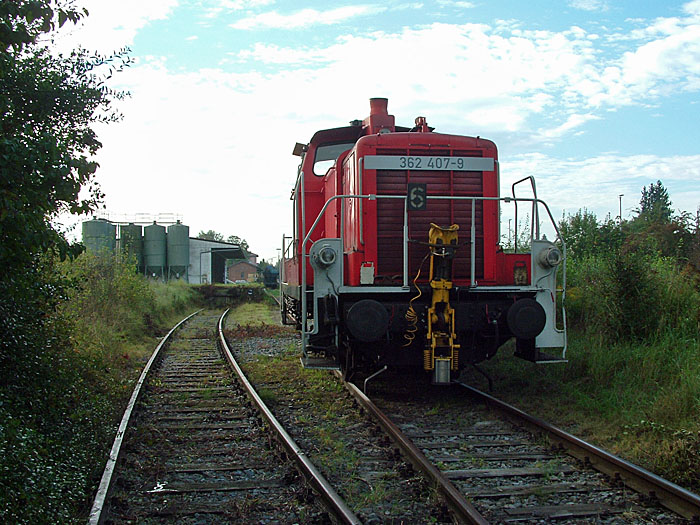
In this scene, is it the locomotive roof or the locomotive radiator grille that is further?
the locomotive roof

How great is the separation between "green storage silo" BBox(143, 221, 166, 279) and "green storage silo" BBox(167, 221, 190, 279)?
76 centimetres

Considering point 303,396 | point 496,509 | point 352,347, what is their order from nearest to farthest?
point 496,509 → point 352,347 → point 303,396

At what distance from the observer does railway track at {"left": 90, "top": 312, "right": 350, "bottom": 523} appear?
13.3 feet

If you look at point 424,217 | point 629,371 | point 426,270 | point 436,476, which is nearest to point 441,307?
point 426,270

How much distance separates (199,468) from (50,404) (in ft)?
5.78

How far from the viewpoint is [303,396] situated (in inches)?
299

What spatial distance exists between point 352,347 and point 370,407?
78 cm

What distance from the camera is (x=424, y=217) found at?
700cm

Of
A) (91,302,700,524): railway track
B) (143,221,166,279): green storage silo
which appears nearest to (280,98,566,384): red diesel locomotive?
(91,302,700,524): railway track

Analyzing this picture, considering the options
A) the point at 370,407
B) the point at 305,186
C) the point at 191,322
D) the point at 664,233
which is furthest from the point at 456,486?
the point at 191,322

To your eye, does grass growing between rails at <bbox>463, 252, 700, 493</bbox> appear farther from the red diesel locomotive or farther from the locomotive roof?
the locomotive roof

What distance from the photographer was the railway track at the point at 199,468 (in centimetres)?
406

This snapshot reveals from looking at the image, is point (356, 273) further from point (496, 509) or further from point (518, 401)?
point (496, 509)

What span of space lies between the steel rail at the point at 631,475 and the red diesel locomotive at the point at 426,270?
1193 millimetres
